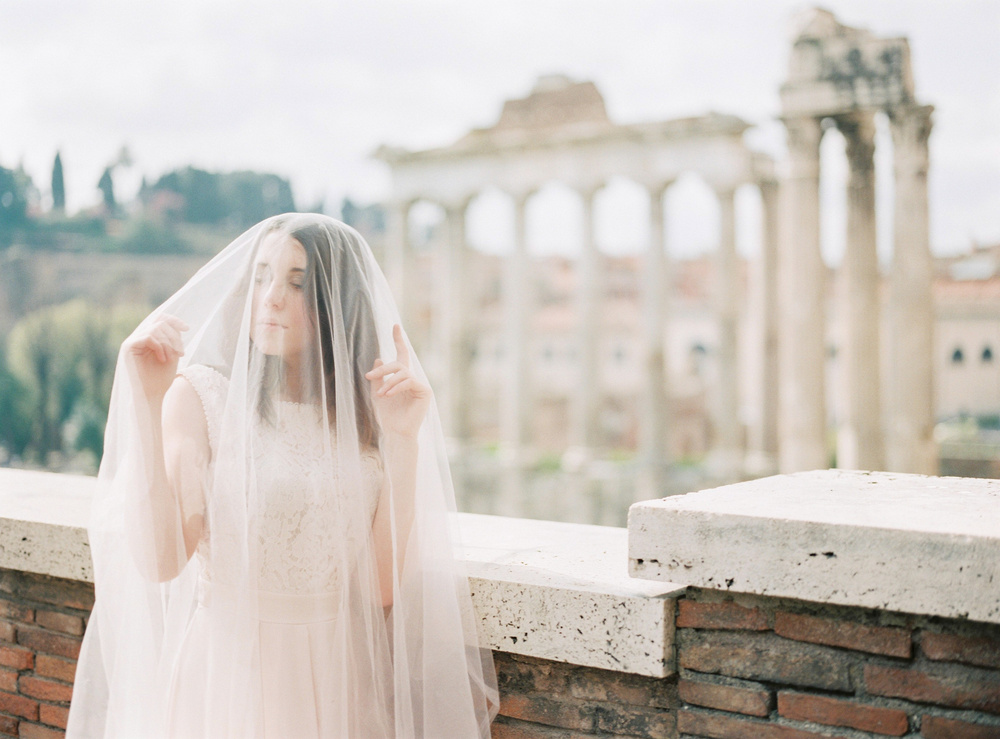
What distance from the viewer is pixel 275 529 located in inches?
140

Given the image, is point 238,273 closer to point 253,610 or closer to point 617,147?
point 253,610

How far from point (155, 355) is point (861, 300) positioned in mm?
21830

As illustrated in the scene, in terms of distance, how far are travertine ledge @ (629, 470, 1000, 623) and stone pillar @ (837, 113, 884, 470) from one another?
2045cm

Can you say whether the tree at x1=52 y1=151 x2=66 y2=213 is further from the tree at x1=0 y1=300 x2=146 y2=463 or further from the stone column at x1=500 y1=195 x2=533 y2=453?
the stone column at x1=500 y1=195 x2=533 y2=453

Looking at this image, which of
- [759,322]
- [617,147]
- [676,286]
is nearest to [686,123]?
[617,147]

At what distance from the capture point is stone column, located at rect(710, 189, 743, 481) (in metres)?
32.7

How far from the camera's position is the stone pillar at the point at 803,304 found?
902 inches

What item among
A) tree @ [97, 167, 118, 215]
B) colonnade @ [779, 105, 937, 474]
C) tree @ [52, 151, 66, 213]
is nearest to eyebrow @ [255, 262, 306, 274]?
colonnade @ [779, 105, 937, 474]

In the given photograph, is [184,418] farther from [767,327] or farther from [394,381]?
[767,327]

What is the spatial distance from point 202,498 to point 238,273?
0.89m

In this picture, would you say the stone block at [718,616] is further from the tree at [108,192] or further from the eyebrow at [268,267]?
the tree at [108,192]

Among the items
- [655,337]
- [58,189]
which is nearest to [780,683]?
[655,337]

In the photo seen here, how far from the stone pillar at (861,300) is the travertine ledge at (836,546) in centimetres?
2045

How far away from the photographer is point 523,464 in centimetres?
3656
